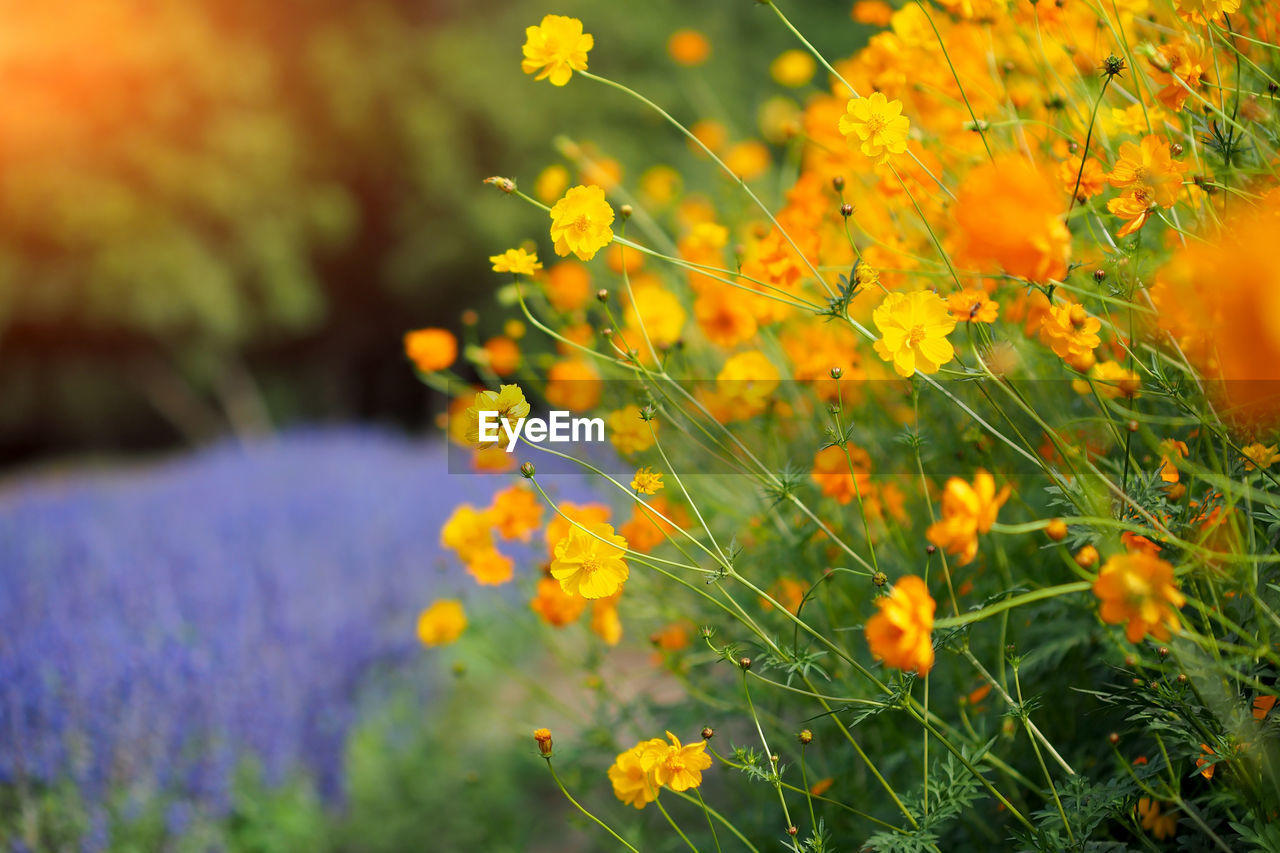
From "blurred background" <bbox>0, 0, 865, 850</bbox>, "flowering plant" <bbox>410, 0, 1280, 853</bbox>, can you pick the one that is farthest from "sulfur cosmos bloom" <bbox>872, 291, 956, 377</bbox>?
"blurred background" <bbox>0, 0, 865, 850</bbox>

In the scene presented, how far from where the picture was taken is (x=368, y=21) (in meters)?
8.73

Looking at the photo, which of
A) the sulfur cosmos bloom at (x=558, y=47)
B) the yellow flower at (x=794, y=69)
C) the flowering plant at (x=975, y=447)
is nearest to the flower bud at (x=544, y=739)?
the flowering plant at (x=975, y=447)

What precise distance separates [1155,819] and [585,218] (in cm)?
92

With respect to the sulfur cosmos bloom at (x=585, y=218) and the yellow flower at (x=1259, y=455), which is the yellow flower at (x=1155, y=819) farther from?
the sulfur cosmos bloom at (x=585, y=218)

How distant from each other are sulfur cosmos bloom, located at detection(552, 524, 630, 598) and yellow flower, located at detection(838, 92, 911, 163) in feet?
1.63

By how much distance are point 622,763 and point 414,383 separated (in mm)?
10173

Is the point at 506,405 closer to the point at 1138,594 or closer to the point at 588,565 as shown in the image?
the point at 588,565

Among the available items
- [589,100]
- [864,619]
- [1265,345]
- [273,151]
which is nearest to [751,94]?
[589,100]

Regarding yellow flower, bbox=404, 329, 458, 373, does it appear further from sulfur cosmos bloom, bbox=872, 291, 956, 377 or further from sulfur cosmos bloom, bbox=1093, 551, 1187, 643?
sulfur cosmos bloom, bbox=1093, 551, 1187, 643

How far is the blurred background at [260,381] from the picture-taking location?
2.37 meters

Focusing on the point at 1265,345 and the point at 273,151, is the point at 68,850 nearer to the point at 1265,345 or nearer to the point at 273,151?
the point at 1265,345

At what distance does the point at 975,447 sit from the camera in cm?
124

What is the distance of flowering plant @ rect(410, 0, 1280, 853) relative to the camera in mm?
819

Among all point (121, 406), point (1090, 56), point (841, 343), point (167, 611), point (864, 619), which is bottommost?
point (121, 406)
